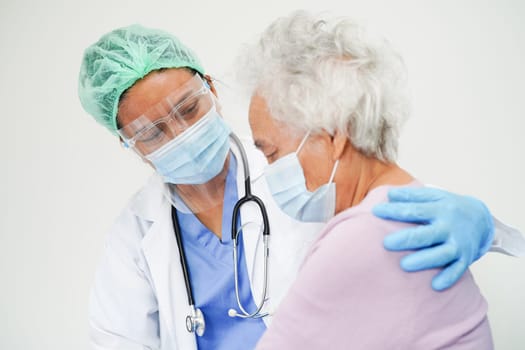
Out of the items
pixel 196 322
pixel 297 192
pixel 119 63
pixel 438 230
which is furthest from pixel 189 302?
pixel 438 230

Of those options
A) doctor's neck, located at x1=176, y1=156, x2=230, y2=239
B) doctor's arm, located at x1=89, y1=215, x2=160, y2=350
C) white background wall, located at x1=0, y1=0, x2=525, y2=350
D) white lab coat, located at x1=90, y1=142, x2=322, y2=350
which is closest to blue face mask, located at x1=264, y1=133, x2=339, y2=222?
white lab coat, located at x1=90, y1=142, x2=322, y2=350

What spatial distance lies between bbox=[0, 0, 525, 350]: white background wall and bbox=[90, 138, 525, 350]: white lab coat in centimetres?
44

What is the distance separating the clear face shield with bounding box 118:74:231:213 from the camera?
1250mm

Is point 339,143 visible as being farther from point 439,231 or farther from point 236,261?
point 236,261

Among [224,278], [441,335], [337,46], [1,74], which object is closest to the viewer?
[441,335]

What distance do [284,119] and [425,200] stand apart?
277 mm

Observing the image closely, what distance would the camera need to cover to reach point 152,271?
1390mm

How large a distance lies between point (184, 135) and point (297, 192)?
37 cm

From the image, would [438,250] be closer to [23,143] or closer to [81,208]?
[81,208]

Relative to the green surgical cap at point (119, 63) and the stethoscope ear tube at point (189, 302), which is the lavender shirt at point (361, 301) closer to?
the stethoscope ear tube at point (189, 302)

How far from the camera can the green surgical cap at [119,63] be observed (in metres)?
1.25

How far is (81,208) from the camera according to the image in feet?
6.27

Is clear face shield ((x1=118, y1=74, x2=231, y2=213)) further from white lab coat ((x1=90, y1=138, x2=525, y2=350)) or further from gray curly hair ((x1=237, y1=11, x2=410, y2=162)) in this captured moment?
gray curly hair ((x1=237, y1=11, x2=410, y2=162))

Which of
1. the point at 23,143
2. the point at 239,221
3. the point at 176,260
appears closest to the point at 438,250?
the point at 239,221
